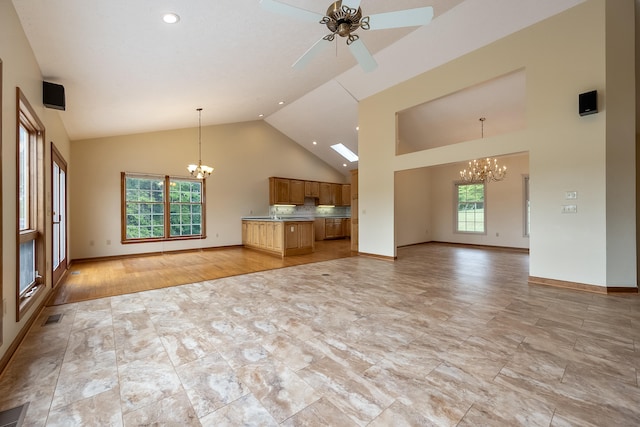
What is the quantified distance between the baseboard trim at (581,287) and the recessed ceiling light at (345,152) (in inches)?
268

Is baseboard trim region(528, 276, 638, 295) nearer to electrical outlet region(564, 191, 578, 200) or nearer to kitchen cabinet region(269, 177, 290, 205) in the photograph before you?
electrical outlet region(564, 191, 578, 200)

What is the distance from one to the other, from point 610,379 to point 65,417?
11.0 feet

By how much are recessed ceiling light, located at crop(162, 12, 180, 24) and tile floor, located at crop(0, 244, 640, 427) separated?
3.16 m

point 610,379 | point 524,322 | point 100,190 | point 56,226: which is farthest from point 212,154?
point 610,379

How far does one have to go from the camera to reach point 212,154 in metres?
8.02

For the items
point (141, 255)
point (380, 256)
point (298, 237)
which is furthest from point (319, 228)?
point (141, 255)

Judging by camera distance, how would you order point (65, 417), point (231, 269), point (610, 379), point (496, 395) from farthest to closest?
point (231, 269) → point (610, 379) → point (496, 395) → point (65, 417)

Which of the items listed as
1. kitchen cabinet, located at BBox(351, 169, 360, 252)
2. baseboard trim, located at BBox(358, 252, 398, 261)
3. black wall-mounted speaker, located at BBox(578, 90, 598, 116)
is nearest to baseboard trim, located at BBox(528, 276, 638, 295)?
black wall-mounted speaker, located at BBox(578, 90, 598, 116)

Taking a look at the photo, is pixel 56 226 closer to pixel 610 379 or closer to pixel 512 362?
pixel 512 362

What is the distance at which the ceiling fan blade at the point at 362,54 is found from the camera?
8.97 ft

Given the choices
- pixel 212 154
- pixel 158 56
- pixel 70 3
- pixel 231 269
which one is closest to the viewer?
pixel 70 3

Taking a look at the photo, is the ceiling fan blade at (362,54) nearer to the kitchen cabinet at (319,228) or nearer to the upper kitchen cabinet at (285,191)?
the upper kitchen cabinet at (285,191)

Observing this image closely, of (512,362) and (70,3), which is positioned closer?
(512,362)

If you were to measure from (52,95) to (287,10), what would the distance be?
10.1 feet
